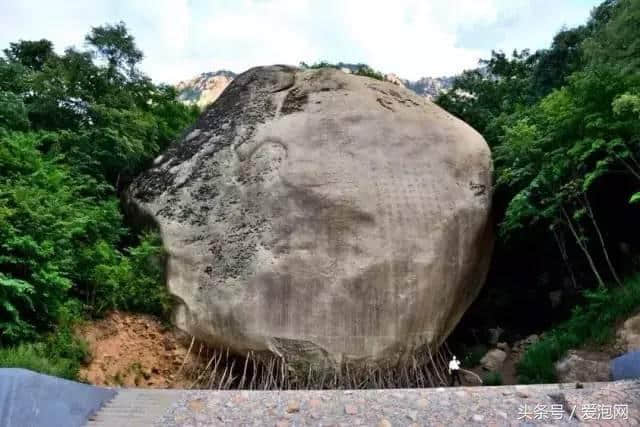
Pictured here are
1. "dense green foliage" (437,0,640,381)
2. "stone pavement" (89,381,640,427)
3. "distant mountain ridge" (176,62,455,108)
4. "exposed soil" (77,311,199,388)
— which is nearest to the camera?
"stone pavement" (89,381,640,427)

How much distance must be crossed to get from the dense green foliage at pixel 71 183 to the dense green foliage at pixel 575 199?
5824 millimetres

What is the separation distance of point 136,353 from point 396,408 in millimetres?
3957

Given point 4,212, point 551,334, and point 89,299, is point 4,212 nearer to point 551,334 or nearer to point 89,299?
point 89,299

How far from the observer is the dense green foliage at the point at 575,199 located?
21.7 feet

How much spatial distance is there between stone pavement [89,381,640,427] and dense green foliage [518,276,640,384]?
1854mm

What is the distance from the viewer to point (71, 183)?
7.57 m

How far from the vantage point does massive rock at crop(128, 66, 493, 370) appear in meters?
6.66

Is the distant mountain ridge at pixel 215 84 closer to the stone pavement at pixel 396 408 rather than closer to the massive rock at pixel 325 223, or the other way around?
the massive rock at pixel 325 223

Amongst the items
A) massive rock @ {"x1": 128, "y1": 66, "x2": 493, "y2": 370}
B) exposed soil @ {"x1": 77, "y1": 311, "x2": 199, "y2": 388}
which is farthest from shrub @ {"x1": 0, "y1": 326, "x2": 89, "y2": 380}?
massive rock @ {"x1": 128, "y1": 66, "x2": 493, "y2": 370}

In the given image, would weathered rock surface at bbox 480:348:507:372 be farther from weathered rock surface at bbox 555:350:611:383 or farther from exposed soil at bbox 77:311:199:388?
exposed soil at bbox 77:311:199:388

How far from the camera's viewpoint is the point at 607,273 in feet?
26.7

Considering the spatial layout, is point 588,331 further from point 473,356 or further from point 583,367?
point 473,356

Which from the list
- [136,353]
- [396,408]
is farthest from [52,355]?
[396,408]

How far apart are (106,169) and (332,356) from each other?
552 cm
